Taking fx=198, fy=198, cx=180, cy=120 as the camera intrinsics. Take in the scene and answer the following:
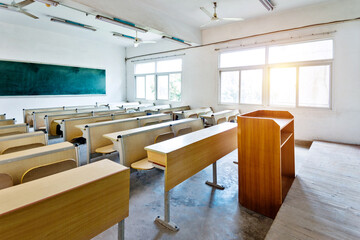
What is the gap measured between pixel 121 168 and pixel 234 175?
2219 millimetres

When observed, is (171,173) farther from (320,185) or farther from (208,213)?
(320,185)

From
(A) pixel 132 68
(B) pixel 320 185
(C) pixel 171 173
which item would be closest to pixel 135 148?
(C) pixel 171 173

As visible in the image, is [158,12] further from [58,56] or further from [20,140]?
[58,56]

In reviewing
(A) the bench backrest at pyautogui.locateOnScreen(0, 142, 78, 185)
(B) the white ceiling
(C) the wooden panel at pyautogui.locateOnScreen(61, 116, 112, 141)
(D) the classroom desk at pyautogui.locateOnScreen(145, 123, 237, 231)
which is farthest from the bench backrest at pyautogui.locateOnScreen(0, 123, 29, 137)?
(D) the classroom desk at pyautogui.locateOnScreen(145, 123, 237, 231)

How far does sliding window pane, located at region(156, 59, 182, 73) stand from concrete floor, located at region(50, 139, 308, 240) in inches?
207

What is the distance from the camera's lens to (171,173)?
6.36ft

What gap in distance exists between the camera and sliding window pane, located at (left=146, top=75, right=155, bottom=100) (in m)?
8.37

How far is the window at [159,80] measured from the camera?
755 cm

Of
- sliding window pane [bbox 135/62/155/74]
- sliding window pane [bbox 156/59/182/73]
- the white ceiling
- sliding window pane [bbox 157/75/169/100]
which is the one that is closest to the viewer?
the white ceiling

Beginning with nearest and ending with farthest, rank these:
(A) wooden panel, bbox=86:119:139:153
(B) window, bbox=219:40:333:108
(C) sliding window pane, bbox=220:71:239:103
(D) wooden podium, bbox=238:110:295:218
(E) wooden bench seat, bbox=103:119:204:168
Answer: (D) wooden podium, bbox=238:110:295:218 < (E) wooden bench seat, bbox=103:119:204:168 < (A) wooden panel, bbox=86:119:139:153 < (B) window, bbox=219:40:333:108 < (C) sliding window pane, bbox=220:71:239:103

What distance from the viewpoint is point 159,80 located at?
8094 millimetres

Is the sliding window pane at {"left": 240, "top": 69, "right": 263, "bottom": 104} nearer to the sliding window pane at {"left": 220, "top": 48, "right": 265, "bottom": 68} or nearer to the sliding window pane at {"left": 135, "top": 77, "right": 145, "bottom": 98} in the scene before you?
the sliding window pane at {"left": 220, "top": 48, "right": 265, "bottom": 68}

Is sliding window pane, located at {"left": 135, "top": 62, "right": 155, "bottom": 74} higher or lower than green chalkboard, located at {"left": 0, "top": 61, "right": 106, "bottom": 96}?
higher

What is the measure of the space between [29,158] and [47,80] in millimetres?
6287
